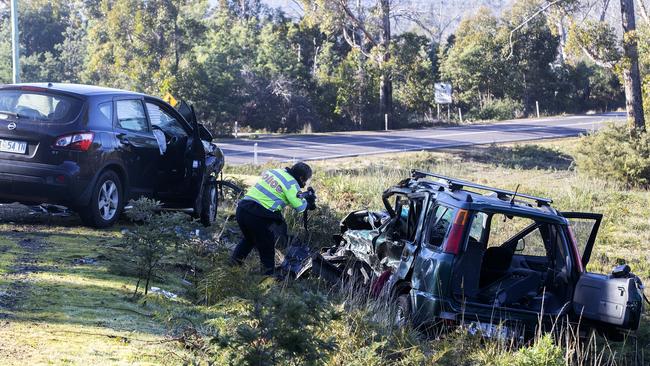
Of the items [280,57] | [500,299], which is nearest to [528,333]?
[500,299]

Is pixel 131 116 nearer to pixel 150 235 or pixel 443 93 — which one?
pixel 150 235

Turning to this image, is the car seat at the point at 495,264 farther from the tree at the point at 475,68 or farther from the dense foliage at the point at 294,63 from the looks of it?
the tree at the point at 475,68

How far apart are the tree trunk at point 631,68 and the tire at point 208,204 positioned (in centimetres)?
1852

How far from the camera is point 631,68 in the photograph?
2819 centimetres

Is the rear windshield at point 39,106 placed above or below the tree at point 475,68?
below

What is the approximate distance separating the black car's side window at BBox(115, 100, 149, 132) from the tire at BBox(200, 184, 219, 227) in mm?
1265

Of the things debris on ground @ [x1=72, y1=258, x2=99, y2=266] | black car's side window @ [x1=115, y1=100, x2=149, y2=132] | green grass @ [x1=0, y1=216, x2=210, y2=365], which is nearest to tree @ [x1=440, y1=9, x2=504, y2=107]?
black car's side window @ [x1=115, y1=100, x2=149, y2=132]

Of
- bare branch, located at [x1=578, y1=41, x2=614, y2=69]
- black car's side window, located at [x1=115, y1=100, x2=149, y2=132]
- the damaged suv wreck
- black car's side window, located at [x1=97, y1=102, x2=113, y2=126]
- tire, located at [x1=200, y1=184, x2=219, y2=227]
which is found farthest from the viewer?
bare branch, located at [x1=578, y1=41, x2=614, y2=69]

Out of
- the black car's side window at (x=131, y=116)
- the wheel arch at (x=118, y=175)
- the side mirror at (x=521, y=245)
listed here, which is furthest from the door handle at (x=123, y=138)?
the side mirror at (x=521, y=245)

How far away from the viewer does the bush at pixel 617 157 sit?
24.5m

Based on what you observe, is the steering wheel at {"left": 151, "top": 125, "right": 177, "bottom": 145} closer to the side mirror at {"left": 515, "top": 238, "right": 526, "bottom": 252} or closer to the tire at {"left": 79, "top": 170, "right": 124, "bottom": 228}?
the tire at {"left": 79, "top": 170, "right": 124, "bottom": 228}

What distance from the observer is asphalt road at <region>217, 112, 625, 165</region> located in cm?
3012

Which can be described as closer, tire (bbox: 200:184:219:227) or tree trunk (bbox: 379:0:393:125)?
tire (bbox: 200:184:219:227)

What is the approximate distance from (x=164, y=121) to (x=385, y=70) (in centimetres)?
3256
